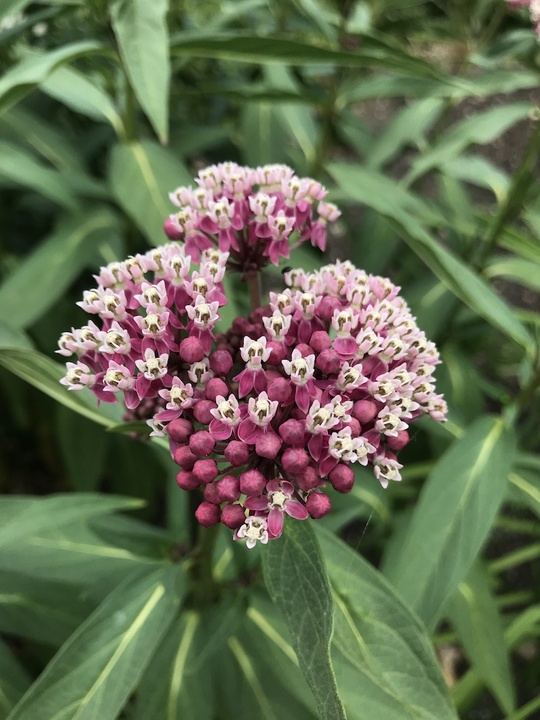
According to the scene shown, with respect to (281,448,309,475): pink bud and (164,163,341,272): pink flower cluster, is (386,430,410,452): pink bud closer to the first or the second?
(281,448,309,475): pink bud

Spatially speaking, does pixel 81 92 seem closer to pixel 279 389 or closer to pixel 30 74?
pixel 30 74

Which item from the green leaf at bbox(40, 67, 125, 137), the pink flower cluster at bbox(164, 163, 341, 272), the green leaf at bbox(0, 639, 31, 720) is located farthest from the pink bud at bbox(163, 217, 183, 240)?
the green leaf at bbox(0, 639, 31, 720)

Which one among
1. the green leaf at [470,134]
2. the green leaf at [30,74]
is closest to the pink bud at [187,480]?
the green leaf at [30,74]

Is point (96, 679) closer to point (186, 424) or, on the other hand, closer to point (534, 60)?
point (186, 424)

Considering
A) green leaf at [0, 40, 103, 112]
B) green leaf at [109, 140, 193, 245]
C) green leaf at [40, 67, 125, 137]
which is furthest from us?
green leaf at [40, 67, 125, 137]

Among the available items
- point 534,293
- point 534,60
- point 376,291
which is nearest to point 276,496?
point 376,291

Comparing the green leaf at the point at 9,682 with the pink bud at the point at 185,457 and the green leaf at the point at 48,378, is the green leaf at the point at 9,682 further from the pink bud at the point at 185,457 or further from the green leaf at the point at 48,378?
the pink bud at the point at 185,457
